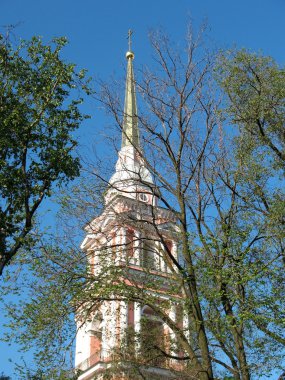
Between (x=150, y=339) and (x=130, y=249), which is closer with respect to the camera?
(x=130, y=249)

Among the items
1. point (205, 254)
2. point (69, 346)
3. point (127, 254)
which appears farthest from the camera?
point (127, 254)

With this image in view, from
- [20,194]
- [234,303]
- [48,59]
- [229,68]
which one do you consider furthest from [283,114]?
[20,194]

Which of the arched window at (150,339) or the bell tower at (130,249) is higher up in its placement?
the bell tower at (130,249)

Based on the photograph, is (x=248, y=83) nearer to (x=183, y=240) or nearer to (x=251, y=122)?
(x=251, y=122)

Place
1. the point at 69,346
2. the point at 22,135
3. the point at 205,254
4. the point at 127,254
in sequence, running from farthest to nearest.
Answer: the point at 127,254, the point at 205,254, the point at 69,346, the point at 22,135

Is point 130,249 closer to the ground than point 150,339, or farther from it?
farther from it

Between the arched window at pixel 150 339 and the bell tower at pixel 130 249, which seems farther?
the arched window at pixel 150 339

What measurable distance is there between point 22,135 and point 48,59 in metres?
1.90

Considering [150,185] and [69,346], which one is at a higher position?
[150,185]

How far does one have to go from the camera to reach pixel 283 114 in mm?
15734

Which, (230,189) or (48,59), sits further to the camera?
(230,189)

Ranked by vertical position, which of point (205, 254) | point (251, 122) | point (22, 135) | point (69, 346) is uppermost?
point (251, 122)

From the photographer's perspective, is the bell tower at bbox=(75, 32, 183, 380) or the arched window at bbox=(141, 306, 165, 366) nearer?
the bell tower at bbox=(75, 32, 183, 380)

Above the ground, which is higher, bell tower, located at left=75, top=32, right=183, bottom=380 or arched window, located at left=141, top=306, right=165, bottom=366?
bell tower, located at left=75, top=32, right=183, bottom=380
